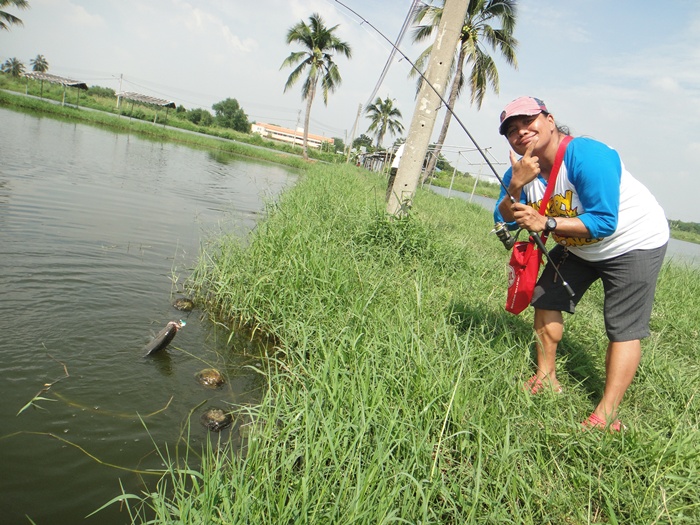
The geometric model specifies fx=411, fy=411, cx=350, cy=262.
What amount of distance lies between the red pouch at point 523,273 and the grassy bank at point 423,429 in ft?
1.13

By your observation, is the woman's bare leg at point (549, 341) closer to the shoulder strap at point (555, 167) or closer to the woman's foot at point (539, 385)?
the woman's foot at point (539, 385)

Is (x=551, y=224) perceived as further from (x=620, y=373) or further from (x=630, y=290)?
(x=620, y=373)

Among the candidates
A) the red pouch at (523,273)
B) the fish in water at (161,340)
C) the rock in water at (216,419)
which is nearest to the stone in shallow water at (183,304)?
the fish in water at (161,340)

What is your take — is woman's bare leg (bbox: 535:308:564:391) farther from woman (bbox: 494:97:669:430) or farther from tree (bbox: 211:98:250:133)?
tree (bbox: 211:98:250:133)

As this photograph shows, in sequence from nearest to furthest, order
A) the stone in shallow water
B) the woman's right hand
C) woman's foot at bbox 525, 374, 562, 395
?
the woman's right hand < woman's foot at bbox 525, 374, 562, 395 < the stone in shallow water

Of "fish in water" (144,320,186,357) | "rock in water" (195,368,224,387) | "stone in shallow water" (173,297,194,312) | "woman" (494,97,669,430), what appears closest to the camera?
"woman" (494,97,669,430)

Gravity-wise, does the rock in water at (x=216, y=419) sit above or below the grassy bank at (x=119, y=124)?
below

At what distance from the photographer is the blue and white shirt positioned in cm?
197

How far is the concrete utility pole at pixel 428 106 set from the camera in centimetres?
491

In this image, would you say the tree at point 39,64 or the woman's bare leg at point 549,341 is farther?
the tree at point 39,64

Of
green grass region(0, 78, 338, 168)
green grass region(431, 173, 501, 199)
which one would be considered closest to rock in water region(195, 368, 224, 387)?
green grass region(0, 78, 338, 168)

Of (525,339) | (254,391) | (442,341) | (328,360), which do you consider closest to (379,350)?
(328,360)

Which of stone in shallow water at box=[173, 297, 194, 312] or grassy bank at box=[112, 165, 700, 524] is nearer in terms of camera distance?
grassy bank at box=[112, 165, 700, 524]

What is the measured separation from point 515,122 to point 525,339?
1.62 meters
